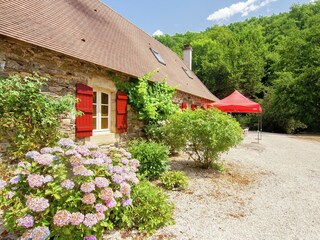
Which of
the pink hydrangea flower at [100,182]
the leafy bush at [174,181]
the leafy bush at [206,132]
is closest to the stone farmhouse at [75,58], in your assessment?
the leafy bush at [206,132]

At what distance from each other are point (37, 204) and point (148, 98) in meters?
5.13

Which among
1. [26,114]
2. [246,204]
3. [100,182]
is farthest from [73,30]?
[246,204]

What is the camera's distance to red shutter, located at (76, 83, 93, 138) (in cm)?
515

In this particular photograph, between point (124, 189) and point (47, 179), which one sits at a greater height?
point (47, 179)

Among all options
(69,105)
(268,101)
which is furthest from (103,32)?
(268,101)

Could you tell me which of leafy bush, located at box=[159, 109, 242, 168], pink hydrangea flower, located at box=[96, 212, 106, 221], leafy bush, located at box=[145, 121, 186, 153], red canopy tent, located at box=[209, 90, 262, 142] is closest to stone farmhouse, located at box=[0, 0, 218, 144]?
leafy bush, located at box=[145, 121, 186, 153]

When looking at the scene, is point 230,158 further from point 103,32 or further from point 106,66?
point 103,32

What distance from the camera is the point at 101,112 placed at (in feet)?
20.5

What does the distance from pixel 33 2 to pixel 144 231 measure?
5720 millimetres

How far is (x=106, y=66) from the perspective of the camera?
18.1 feet

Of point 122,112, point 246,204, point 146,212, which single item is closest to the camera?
point 146,212

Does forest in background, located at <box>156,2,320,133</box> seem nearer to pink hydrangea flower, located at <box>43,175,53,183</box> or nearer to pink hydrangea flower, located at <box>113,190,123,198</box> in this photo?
pink hydrangea flower, located at <box>113,190,123,198</box>

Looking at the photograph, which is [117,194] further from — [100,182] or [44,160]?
[44,160]

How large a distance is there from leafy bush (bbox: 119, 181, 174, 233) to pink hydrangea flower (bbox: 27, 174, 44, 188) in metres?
1.17
